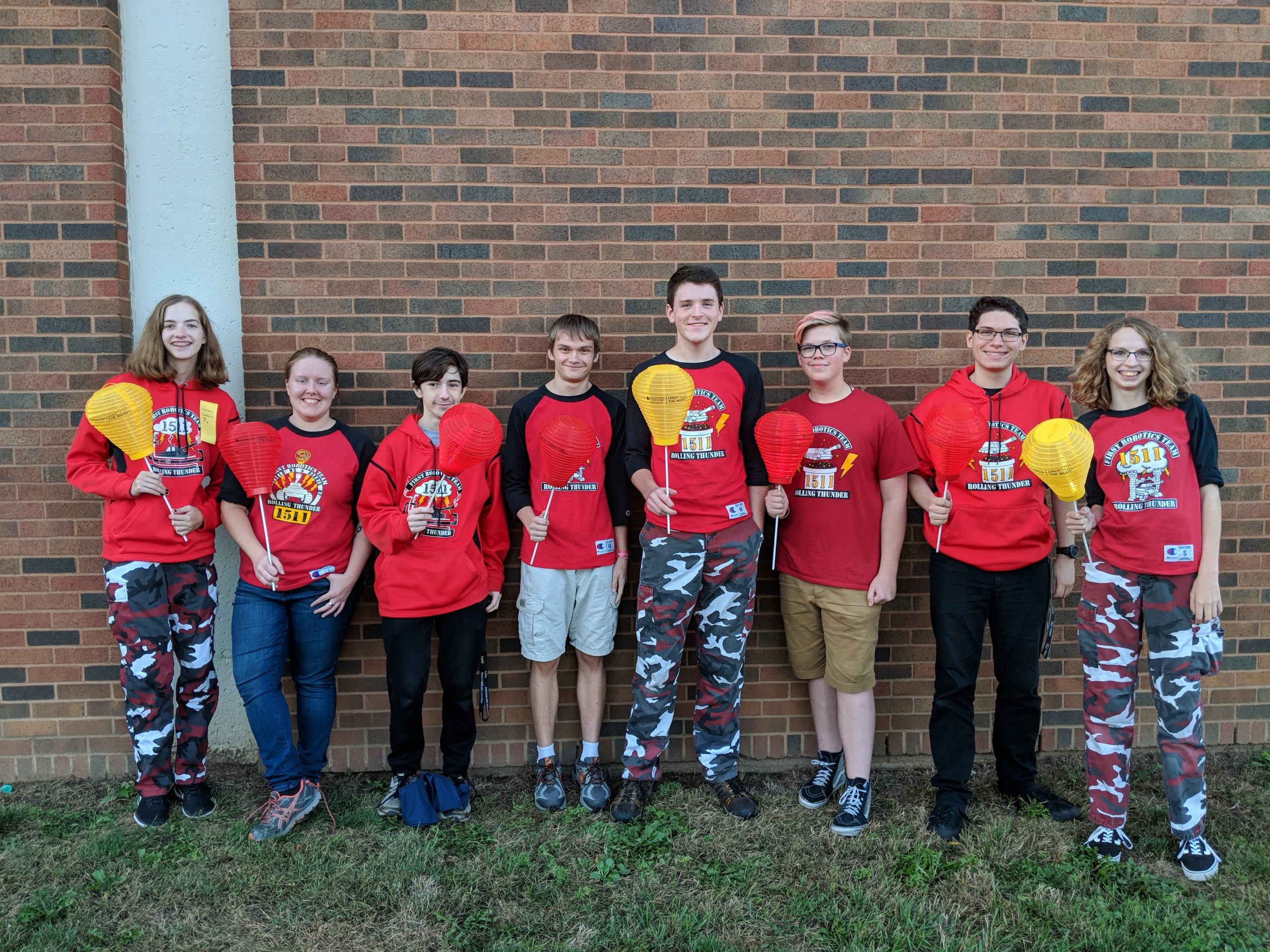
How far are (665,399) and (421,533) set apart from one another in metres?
1.22

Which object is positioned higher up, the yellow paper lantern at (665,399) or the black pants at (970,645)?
the yellow paper lantern at (665,399)

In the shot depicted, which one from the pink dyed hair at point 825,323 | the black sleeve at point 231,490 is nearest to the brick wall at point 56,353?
the black sleeve at point 231,490

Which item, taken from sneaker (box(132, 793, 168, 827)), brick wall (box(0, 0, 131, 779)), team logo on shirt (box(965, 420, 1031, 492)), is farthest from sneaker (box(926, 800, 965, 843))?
brick wall (box(0, 0, 131, 779))

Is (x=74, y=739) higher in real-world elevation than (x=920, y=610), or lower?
lower

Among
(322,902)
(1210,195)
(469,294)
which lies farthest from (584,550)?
(1210,195)

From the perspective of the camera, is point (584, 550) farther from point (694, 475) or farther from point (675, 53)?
point (675, 53)

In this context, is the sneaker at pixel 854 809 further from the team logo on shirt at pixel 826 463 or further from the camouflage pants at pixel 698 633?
the team logo on shirt at pixel 826 463

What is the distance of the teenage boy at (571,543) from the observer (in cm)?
370

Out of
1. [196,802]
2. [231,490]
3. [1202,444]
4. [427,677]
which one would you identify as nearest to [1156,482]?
[1202,444]

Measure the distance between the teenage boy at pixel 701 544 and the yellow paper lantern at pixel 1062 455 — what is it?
108 cm

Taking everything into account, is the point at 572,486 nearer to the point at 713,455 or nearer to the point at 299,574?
the point at 713,455

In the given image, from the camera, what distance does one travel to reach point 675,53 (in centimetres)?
393

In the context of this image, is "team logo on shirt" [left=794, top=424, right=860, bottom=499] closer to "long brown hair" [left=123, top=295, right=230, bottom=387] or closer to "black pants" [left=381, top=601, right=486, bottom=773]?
"black pants" [left=381, top=601, right=486, bottom=773]

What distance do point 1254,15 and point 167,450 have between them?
5.61m
